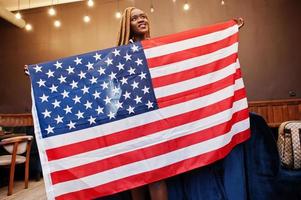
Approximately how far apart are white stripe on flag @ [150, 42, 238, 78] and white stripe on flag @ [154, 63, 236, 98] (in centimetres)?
8

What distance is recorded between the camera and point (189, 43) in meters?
1.71

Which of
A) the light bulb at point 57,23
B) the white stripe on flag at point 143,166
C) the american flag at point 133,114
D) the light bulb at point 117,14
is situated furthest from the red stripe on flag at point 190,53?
the light bulb at point 57,23

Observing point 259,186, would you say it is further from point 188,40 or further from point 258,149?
point 188,40

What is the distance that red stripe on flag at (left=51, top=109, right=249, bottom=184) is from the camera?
1.45 meters

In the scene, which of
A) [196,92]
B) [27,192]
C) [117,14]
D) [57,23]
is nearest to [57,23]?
[57,23]

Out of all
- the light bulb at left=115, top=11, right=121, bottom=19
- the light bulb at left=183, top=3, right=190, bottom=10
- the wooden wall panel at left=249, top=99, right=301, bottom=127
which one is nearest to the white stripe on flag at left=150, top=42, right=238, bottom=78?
the wooden wall panel at left=249, top=99, right=301, bottom=127

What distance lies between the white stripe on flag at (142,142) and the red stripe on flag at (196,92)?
0.50ft

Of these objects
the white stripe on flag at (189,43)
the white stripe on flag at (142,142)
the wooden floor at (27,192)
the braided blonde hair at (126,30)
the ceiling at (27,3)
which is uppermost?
the ceiling at (27,3)

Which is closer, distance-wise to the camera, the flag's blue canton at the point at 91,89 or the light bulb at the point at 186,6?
the flag's blue canton at the point at 91,89

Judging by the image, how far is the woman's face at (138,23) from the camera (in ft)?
6.46

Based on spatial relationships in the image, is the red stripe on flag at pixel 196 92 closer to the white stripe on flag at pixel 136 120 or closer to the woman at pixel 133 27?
the white stripe on flag at pixel 136 120

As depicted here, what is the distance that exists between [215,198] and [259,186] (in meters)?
0.28

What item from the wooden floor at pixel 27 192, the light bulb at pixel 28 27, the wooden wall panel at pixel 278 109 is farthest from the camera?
the light bulb at pixel 28 27

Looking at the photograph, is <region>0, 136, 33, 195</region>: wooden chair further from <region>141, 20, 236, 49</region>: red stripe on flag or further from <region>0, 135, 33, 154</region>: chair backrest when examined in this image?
<region>141, 20, 236, 49</region>: red stripe on flag
